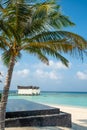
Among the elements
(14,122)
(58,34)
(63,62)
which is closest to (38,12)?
(58,34)

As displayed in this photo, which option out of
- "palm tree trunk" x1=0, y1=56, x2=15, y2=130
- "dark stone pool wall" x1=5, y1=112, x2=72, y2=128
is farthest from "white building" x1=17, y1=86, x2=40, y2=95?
"palm tree trunk" x1=0, y1=56, x2=15, y2=130

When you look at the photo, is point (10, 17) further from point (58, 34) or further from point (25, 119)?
point (25, 119)

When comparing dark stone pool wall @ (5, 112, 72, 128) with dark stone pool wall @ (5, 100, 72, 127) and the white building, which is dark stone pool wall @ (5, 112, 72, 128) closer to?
dark stone pool wall @ (5, 100, 72, 127)

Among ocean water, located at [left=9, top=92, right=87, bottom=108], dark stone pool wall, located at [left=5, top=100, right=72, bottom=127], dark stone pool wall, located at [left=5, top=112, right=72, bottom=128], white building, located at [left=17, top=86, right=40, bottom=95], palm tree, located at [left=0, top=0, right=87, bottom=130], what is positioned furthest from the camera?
white building, located at [left=17, top=86, right=40, bottom=95]

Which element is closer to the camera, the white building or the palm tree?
the palm tree

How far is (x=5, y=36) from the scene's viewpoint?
29.7 ft

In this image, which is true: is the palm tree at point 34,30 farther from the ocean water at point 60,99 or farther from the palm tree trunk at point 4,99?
the ocean water at point 60,99

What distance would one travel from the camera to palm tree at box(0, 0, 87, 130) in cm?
821

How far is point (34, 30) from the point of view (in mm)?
8453

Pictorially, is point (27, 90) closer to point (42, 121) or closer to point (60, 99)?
point (60, 99)

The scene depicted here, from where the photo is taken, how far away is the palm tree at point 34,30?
8.21m

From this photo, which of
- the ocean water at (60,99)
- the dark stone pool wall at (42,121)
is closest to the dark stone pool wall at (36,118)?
the dark stone pool wall at (42,121)

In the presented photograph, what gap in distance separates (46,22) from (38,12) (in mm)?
442

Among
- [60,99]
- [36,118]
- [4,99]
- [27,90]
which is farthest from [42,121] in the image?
[27,90]
